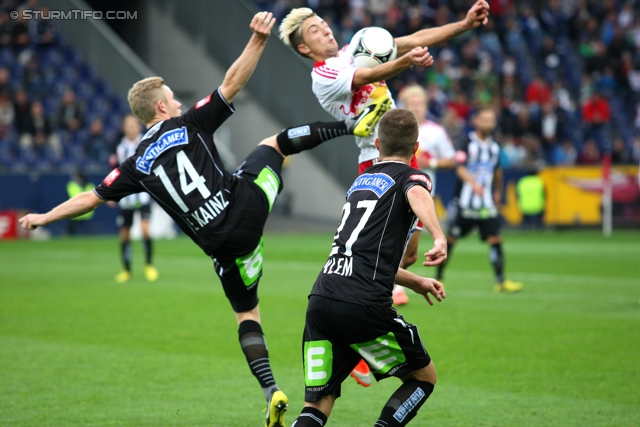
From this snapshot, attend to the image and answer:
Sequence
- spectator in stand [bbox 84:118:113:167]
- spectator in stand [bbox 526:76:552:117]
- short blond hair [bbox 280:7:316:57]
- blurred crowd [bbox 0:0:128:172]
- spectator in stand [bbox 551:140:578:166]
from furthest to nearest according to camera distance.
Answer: spectator in stand [bbox 526:76:552:117], spectator in stand [bbox 551:140:578:166], spectator in stand [bbox 84:118:113:167], blurred crowd [bbox 0:0:128:172], short blond hair [bbox 280:7:316:57]

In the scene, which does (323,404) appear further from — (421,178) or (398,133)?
(398,133)

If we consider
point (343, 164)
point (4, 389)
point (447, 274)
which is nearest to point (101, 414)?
point (4, 389)

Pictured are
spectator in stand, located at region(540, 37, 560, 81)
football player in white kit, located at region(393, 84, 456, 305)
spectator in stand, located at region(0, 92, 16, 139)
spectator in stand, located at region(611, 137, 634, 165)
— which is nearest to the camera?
football player in white kit, located at region(393, 84, 456, 305)

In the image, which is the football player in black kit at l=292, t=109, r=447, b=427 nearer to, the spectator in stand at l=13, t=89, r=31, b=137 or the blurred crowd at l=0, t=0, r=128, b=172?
the blurred crowd at l=0, t=0, r=128, b=172

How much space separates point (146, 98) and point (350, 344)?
2.26m

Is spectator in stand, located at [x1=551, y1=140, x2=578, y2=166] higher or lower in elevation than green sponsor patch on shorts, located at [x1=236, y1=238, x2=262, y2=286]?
lower

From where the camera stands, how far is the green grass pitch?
5949 mm

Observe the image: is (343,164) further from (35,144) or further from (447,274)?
(447,274)

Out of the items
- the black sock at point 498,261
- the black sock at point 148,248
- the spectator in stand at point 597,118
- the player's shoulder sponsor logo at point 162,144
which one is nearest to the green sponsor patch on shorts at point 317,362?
the player's shoulder sponsor logo at point 162,144

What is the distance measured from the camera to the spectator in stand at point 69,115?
2503 centimetres

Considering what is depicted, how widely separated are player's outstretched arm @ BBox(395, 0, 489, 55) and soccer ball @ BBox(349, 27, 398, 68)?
0.18 metres

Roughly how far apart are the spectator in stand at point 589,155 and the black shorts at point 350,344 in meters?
23.2

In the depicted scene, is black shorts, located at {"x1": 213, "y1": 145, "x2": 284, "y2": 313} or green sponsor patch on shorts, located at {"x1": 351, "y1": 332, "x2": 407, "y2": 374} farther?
black shorts, located at {"x1": 213, "y1": 145, "x2": 284, "y2": 313}

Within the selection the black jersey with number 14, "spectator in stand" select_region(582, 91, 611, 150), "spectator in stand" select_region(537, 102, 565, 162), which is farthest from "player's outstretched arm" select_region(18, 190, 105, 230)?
"spectator in stand" select_region(582, 91, 611, 150)
